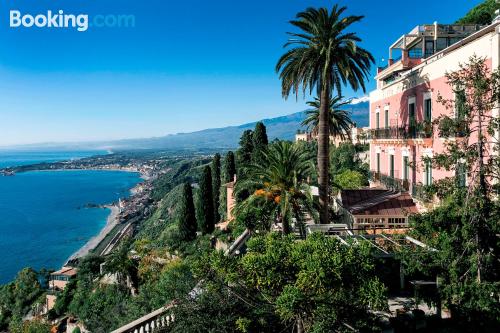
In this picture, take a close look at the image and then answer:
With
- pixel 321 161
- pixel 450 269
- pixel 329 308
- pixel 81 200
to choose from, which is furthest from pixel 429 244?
pixel 81 200

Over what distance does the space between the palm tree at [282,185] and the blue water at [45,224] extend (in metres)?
71.5

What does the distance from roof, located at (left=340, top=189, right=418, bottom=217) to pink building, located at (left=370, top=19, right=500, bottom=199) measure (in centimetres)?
51

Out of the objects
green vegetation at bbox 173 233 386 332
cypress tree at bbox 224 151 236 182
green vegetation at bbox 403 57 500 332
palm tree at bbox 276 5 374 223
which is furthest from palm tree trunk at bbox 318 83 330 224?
cypress tree at bbox 224 151 236 182

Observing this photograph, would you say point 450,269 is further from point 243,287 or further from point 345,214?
point 345,214

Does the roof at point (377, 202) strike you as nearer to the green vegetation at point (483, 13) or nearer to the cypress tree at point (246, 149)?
the cypress tree at point (246, 149)

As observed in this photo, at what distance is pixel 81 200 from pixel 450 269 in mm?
179452

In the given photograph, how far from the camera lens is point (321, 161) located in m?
15.8

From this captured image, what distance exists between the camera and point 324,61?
15.4 m

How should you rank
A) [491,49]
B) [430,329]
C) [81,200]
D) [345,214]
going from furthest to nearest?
[81,200]
[345,214]
[491,49]
[430,329]

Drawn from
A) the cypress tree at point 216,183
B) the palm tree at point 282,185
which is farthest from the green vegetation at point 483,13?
the palm tree at point 282,185

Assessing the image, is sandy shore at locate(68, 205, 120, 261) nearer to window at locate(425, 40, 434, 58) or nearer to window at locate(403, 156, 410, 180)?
window at locate(403, 156, 410, 180)

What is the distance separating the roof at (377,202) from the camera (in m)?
15.3

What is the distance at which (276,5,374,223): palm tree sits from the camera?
15242 mm

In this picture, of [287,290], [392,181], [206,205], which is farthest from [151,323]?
[206,205]
